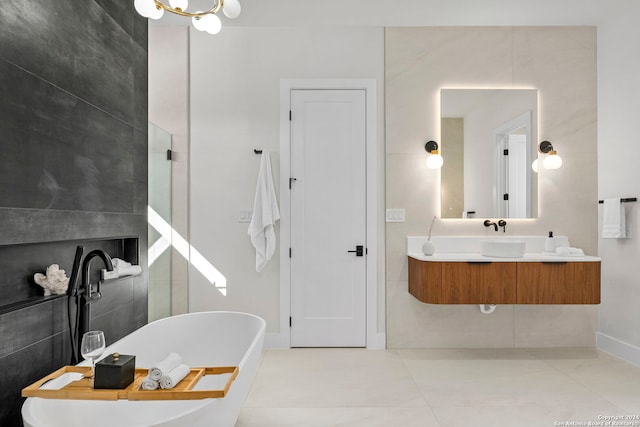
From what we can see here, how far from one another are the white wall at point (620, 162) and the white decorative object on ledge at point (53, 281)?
3.75 m

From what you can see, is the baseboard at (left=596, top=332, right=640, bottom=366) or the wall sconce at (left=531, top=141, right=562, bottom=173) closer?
the baseboard at (left=596, top=332, right=640, bottom=366)

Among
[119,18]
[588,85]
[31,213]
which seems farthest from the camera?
[588,85]

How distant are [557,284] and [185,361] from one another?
265 centimetres

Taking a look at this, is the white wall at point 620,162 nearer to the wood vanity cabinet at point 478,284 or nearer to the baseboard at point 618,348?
the baseboard at point 618,348

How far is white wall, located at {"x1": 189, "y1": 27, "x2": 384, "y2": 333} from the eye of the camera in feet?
11.4

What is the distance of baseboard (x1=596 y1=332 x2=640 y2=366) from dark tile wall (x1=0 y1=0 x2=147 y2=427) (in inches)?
142

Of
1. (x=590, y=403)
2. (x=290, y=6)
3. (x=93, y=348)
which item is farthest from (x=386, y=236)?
(x=93, y=348)

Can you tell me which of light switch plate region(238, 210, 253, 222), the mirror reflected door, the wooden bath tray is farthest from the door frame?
the wooden bath tray

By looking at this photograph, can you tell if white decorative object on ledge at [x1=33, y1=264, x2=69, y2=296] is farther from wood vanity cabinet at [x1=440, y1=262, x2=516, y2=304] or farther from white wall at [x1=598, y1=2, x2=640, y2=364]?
white wall at [x1=598, y1=2, x2=640, y2=364]

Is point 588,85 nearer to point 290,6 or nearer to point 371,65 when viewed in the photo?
point 371,65

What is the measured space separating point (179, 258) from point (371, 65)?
7.78 ft

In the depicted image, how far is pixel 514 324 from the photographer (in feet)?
11.4

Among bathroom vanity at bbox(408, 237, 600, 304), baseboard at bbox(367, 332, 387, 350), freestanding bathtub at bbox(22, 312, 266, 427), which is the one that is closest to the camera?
freestanding bathtub at bbox(22, 312, 266, 427)

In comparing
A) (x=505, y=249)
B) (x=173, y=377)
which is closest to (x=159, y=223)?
(x=173, y=377)
